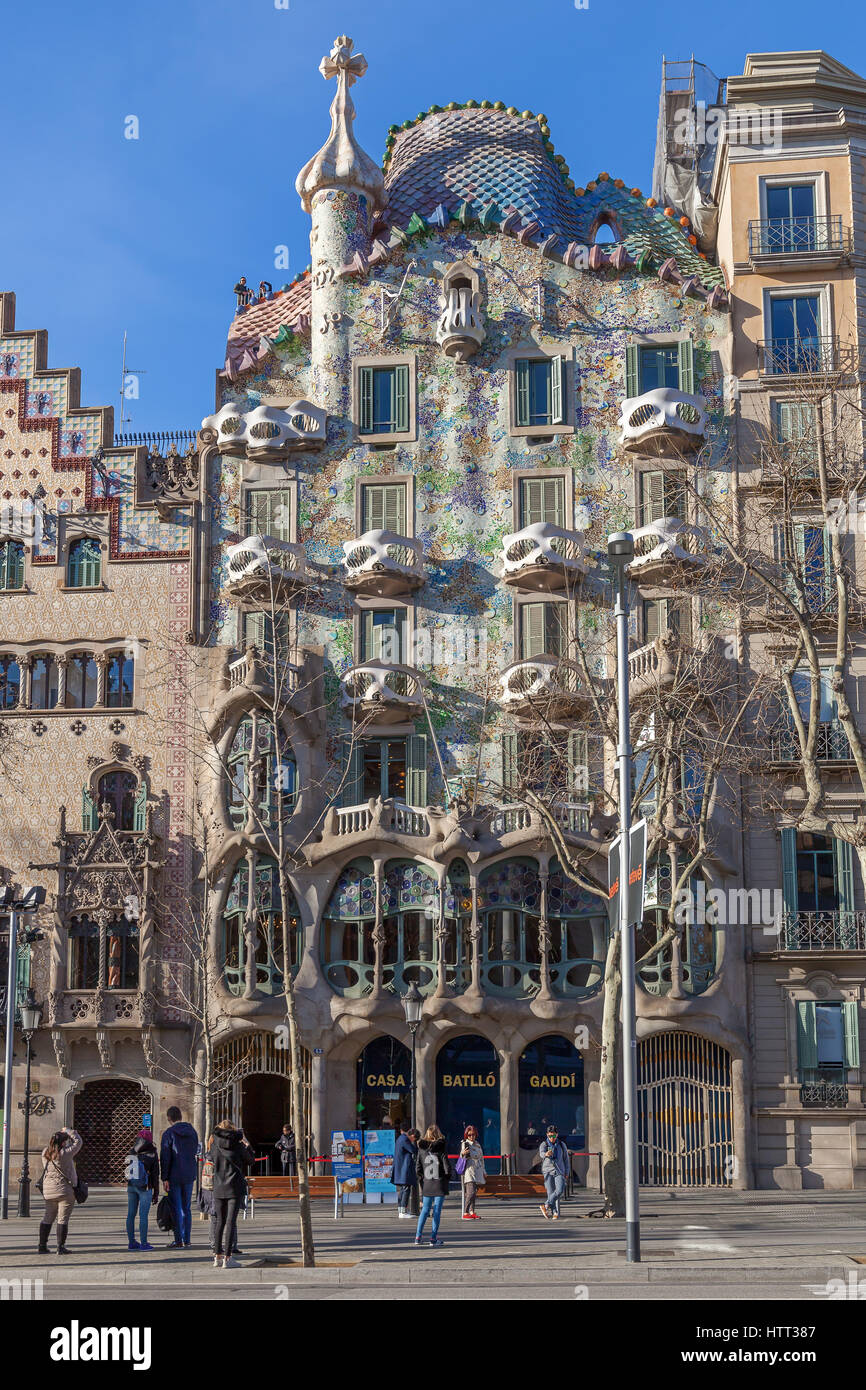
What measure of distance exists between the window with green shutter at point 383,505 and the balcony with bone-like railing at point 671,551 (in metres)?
6.08

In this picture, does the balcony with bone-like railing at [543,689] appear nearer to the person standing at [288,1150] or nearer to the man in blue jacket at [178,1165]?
the person standing at [288,1150]

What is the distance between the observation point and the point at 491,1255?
2173cm

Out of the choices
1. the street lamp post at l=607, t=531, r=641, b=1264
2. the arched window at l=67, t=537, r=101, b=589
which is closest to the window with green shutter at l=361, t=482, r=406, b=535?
the arched window at l=67, t=537, r=101, b=589

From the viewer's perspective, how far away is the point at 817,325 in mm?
40781

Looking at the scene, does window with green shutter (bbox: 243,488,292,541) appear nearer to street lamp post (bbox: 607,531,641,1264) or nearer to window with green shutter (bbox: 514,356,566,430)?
window with green shutter (bbox: 514,356,566,430)

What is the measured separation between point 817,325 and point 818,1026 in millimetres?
17141

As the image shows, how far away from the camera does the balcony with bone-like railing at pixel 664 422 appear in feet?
131

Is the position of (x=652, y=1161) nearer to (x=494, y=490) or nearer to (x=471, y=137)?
(x=494, y=490)

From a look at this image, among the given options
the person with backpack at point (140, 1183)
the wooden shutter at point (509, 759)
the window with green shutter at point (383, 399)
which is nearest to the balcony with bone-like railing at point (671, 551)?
the wooden shutter at point (509, 759)

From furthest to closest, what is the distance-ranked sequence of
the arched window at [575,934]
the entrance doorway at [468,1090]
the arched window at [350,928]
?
the arched window at [350,928] < the entrance doorway at [468,1090] < the arched window at [575,934]

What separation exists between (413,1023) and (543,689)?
8.96 metres

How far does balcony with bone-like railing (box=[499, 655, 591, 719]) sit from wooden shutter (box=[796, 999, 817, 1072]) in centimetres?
852

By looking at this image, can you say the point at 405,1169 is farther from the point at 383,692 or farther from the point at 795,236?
the point at 795,236

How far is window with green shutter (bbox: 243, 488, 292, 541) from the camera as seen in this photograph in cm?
4178
